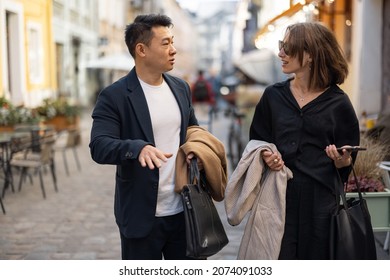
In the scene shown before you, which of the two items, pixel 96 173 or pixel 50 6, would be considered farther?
pixel 96 173

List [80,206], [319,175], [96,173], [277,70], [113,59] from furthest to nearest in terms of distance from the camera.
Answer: [113,59] < [277,70] < [96,173] < [80,206] < [319,175]

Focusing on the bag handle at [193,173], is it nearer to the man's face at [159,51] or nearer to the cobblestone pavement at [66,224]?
the man's face at [159,51]

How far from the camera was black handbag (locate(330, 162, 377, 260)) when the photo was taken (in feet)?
7.95

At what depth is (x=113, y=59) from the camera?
14.5 metres

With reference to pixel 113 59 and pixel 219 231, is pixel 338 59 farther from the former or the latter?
pixel 113 59

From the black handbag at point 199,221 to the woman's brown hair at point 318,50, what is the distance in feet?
2.01

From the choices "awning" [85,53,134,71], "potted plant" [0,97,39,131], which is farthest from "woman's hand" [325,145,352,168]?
"awning" [85,53,134,71]

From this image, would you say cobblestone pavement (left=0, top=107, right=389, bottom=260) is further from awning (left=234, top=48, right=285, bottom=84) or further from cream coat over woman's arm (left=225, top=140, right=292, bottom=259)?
awning (left=234, top=48, right=285, bottom=84)

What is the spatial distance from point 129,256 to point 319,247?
819 millimetres

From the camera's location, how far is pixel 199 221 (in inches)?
95.0

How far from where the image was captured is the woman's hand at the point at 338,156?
7.91 ft

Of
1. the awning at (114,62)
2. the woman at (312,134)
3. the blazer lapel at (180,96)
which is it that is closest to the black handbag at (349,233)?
the woman at (312,134)

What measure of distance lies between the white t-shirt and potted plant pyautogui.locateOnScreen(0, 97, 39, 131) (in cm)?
619
